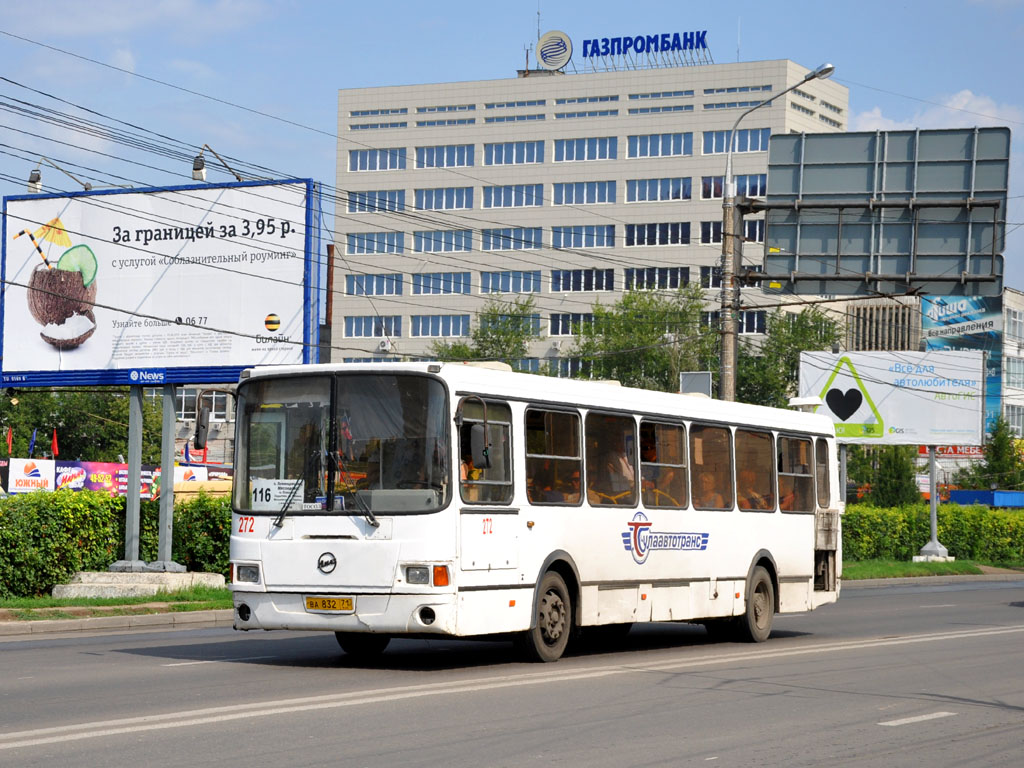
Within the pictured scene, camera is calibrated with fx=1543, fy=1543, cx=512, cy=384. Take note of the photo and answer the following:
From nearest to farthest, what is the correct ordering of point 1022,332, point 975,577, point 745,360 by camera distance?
1. point 975,577
2. point 745,360
3. point 1022,332

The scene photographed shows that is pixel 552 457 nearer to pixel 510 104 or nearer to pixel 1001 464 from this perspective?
pixel 1001 464

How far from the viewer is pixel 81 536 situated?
25.1m

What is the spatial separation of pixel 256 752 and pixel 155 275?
65.3 feet

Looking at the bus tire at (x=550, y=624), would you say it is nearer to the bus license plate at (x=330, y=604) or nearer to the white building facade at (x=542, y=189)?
the bus license plate at (x=330, y=604)

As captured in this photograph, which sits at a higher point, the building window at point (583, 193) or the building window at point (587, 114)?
the building window at point (587, 114)

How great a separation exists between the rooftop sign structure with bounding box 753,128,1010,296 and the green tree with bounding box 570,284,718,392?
57.6m

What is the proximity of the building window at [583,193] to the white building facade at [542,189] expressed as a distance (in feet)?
0.33

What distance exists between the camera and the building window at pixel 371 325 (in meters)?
113

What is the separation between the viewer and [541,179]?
4348 inches

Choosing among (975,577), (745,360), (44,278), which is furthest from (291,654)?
(745,360)

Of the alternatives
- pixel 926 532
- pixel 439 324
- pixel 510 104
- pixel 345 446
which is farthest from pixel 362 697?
pixel 510 104

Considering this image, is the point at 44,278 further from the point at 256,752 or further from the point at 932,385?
the point at 932,385

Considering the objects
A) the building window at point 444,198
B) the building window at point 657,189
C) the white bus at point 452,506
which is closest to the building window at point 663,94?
the building window at point 657,189

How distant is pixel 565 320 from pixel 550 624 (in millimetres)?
93925
